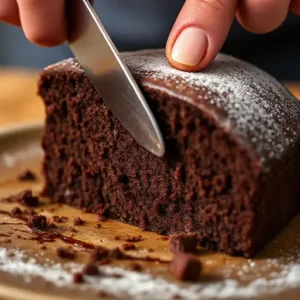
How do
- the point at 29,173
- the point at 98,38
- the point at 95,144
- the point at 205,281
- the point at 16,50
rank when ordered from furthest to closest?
1. the point at 16,50
2. the point at 29,173
3. the point at 95,144
4. the point at 98,38
5. the point at 205,281

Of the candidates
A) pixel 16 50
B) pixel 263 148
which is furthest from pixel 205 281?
pixel 16 50

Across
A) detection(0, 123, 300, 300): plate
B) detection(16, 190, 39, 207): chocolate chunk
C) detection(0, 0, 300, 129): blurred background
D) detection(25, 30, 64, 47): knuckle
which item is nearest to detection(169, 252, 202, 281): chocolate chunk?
detection(0, 123, 300, 300): plate

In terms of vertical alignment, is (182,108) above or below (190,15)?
below

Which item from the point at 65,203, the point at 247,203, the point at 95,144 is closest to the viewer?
the point at 247,203

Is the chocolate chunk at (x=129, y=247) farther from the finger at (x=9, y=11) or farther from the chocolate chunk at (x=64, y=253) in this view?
the finger at (x=9, y=11)

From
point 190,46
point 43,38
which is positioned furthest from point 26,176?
point 190,46

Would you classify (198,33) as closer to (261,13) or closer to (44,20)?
(261,13)

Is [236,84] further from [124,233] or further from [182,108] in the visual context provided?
[124,233]
